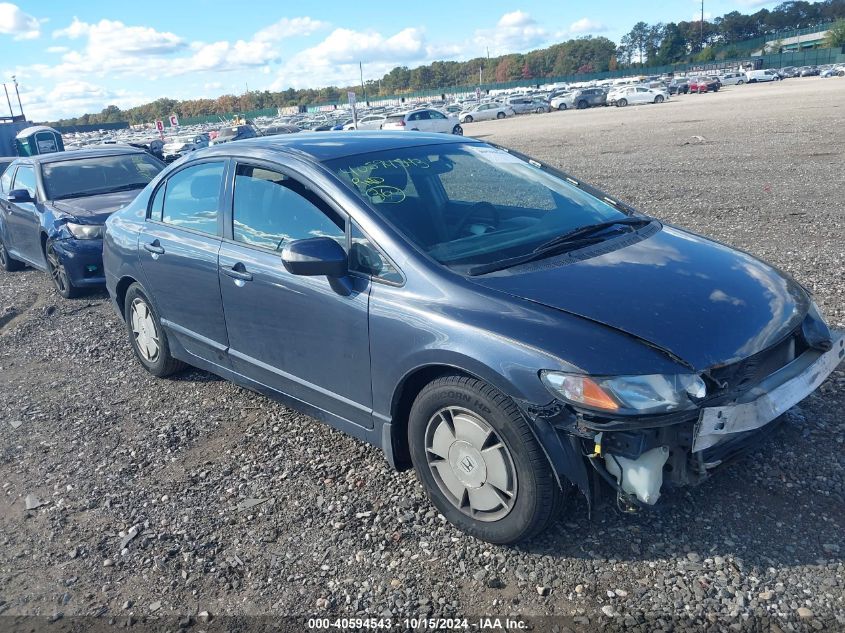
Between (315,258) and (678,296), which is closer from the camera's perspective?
(678,296)

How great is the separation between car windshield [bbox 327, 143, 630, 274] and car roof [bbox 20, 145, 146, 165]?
22.0ft

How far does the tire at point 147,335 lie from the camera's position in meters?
5.07

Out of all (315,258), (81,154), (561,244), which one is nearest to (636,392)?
(561,244)

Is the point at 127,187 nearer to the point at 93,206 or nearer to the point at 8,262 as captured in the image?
the point at 93,206

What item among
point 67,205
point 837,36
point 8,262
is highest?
point 837,36

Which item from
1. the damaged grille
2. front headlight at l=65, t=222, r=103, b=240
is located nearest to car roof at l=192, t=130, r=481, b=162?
the damaged grille

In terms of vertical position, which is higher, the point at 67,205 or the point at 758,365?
the point at 67,205

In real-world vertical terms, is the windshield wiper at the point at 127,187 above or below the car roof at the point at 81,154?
below

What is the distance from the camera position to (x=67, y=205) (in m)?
8.23

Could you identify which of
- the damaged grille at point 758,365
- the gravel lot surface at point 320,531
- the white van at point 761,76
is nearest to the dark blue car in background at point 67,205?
the gravel lot surface at point 320,531

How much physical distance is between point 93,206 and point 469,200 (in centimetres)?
594

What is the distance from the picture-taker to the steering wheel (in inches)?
142

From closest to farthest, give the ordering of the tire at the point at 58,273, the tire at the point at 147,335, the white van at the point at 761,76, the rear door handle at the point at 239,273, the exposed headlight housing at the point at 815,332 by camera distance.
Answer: the exposed headlight housing at the point at 815,332
the rear door handle at the point at 239,273
the tire at the point at 147,335
the tire at the point at 58,273
the white van at the point at 761,76

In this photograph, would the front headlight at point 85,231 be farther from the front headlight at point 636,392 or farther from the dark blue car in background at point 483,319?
the front headlight at point 636,392
